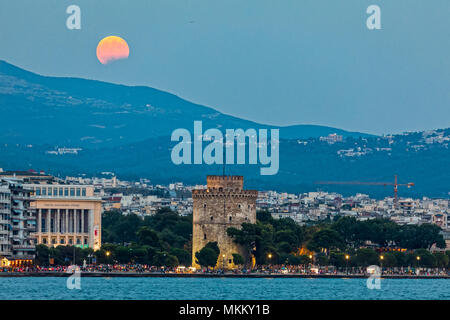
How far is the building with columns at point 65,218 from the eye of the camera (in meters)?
143

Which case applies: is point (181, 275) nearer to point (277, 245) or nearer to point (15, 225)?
point (15, 225)

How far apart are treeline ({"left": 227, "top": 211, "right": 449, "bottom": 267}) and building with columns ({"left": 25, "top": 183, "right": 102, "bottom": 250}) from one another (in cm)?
1807

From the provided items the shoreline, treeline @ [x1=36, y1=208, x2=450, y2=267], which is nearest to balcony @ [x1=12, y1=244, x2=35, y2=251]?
treeline @ [x1=36, y1=208, x2=450, y2=267]

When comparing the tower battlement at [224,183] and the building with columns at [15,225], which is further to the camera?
the tower battlement at [224,183]

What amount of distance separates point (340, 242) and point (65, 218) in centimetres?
2892

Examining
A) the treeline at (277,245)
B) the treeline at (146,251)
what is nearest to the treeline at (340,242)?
the treeline at (277,245)

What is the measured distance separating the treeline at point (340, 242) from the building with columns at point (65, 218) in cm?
1807

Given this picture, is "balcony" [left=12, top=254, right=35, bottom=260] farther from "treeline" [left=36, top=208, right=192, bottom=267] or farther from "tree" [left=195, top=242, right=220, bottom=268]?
"tree" [left=195, top=242, right=220, bottom=268]

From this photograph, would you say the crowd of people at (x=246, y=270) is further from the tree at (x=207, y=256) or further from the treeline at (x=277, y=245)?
the treeline at (x=277, y=245)

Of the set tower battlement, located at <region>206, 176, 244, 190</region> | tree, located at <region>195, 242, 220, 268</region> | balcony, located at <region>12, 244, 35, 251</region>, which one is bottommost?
tree, located at <region>195, 242, 220, 268</region>

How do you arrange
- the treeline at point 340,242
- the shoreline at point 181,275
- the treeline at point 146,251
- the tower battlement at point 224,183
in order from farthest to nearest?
the treeline at point 340,242
the tower battlement at point 224,183
the treeline at point 146,251
the shoreline at point 181,275

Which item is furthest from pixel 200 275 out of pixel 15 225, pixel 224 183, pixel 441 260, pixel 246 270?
pixel 441 260

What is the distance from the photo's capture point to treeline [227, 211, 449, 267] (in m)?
126

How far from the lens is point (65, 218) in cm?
14538
